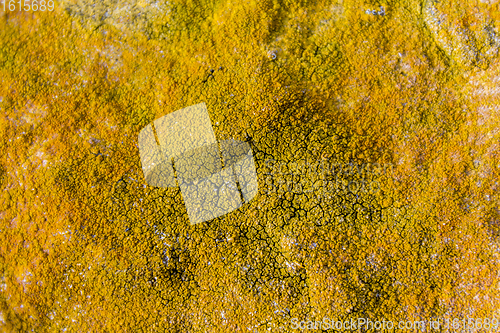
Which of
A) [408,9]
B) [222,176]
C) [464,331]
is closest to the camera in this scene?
[464,331]

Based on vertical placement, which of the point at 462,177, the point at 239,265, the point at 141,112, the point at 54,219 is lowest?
the point at 239,265

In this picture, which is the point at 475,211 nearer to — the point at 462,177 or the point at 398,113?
the point at 462,177

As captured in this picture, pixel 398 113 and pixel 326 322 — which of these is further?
pixel 398 113

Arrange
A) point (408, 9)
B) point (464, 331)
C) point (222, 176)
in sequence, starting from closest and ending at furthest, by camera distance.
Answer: point (464, 331) < point (222, 176) < point (408, 9)

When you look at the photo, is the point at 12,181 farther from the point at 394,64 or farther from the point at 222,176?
the point at 394,64

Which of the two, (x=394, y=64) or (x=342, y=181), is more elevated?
(x=394, y=64)

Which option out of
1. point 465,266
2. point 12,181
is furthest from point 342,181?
point 12,181
